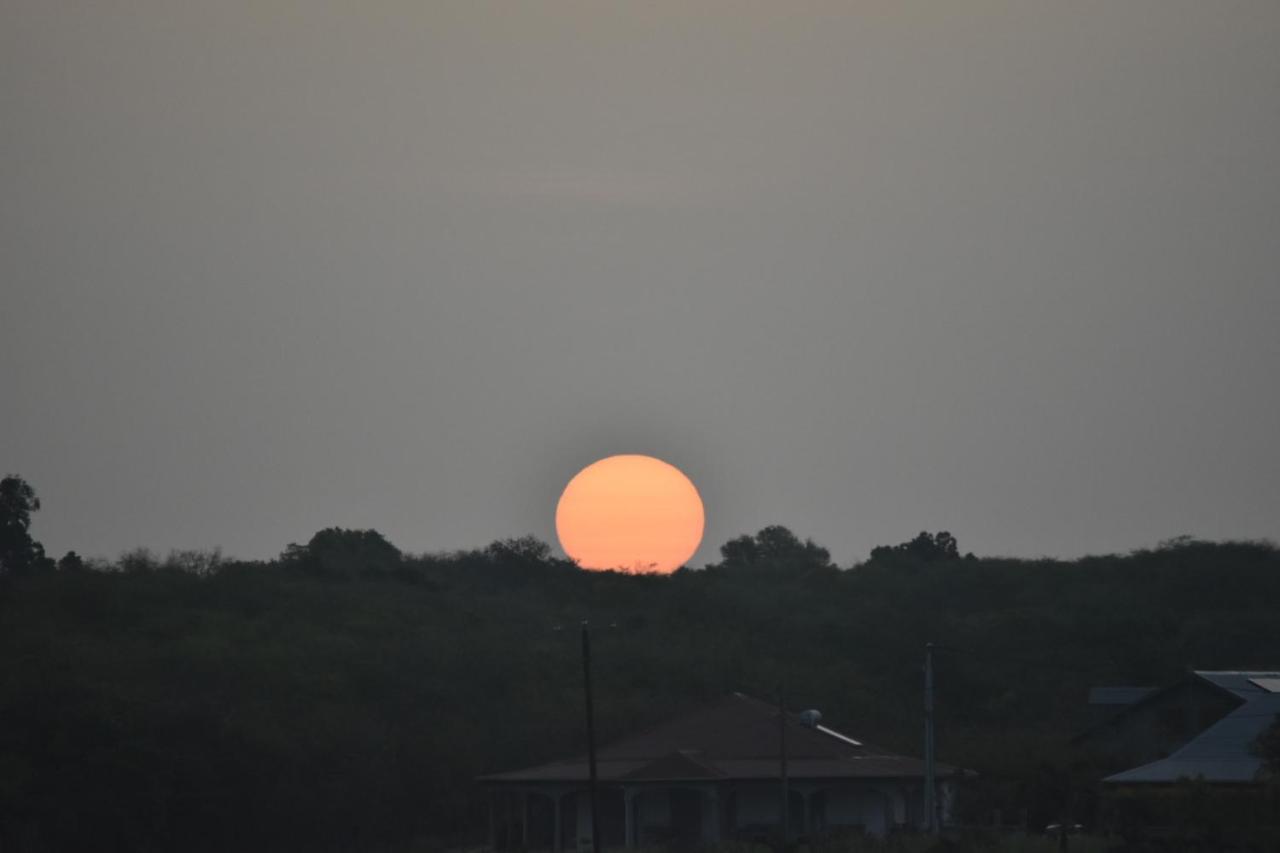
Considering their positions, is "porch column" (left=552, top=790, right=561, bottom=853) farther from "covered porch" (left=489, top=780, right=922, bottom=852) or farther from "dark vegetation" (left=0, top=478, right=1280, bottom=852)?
"dark vegetation" (left=0, top=478, right=1280, bottom=852)

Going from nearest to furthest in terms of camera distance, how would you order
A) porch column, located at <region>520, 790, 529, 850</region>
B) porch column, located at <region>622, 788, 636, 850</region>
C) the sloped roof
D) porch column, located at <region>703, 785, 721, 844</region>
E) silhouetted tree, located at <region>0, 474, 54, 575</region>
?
the sloped roof → porch column, located at <region>622, 788, 636, 850</region> → porch column, located at <region>703, 785, 721, 844</region> → porch column, located at <region>520, 790, 529, 850</region> → silhouetted tree, located at <region>0, 474, 54, 575</region>

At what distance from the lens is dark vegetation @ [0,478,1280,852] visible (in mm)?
65625

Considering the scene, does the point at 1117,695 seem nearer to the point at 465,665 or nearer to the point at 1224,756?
the point at 1224,756

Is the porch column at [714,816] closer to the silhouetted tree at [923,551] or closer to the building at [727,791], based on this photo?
the building at [727,791]

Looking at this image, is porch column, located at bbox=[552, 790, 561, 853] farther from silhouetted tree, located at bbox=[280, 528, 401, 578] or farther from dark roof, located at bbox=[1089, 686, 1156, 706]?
silhouetted tree, located at bbox=[280, 528, 401, 578]

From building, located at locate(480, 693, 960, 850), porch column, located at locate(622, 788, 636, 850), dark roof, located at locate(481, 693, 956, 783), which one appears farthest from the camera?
dark roof, located at locate(481, 693, 956, 783)

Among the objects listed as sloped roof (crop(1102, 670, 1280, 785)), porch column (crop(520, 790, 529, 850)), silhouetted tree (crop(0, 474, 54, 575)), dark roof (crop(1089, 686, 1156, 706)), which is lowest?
porch column (crop(520, 790, 529, 850))

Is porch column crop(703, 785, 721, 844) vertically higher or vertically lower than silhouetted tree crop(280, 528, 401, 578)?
lower

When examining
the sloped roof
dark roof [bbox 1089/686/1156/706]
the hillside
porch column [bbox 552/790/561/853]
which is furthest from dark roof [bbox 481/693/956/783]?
dark roof [bbox 1089/686/1156/706]

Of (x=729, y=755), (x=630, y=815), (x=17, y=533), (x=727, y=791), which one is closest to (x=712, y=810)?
(x=727, y=791)

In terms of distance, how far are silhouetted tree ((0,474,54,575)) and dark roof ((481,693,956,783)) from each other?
50.6 meters

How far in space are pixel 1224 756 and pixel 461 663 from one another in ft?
139

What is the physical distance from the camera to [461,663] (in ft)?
299

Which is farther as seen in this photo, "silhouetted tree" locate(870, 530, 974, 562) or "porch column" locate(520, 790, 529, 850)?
"silhouetted tree" locate(870, 530, 974, 562)
